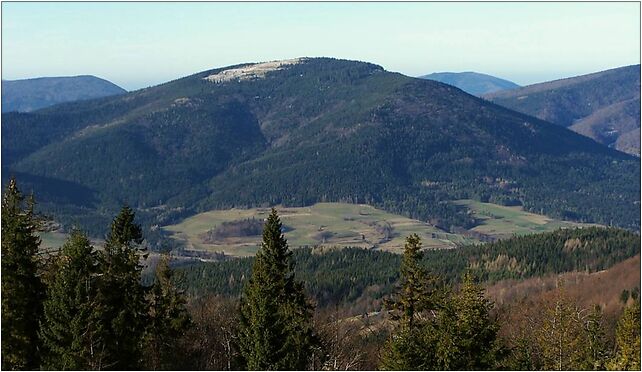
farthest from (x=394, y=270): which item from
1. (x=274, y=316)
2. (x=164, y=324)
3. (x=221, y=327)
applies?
(x=274, y=316)

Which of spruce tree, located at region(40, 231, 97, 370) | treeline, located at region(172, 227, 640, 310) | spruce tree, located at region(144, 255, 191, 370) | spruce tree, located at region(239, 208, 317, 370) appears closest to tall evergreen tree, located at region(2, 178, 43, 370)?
spruce tree, located at region(40, 231, 97, 370)

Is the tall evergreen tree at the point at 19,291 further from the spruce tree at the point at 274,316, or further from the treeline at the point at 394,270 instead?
the treeline at the point at 394,270

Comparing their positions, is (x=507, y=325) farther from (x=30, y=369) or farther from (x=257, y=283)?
(x=30, y=369)

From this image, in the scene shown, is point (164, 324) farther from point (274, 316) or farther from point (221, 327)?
point (274, 316)

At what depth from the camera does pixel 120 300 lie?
48.1 m

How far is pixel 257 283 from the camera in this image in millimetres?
51344

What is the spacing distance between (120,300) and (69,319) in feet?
16.5

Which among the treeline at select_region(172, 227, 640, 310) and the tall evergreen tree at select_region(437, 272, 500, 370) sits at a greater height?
the tall evergreen tree at select_region(437, 272, 500, 370)

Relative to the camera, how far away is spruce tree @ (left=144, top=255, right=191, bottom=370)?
5344 centimetres

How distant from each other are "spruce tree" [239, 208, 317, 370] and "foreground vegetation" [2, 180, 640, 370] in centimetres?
8

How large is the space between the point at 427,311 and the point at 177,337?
63.6 feet

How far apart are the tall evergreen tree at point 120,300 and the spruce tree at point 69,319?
3.17ft

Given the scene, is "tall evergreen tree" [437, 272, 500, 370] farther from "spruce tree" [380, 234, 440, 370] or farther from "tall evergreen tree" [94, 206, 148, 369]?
"tall evergreen tree" [94, 206, 148, 369]

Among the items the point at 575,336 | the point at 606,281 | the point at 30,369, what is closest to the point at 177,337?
the point at 30,369
